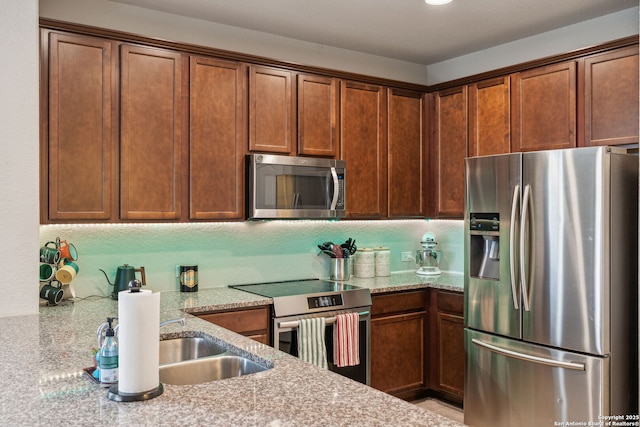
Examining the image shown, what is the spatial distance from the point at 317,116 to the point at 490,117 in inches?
49.9

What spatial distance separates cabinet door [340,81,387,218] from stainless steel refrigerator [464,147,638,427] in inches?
38.6

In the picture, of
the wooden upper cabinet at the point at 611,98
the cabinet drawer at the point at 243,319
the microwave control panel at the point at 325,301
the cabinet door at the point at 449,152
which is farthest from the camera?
the cabinet door at the point at 449,152

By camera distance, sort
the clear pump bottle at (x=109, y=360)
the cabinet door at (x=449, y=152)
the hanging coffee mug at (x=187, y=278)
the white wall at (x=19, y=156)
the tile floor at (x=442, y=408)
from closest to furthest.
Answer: the clear pump bottle at (x=109, y=360) → the white wall at (x=19, y=156) → the hanging coffee mug at (x=187, y=278) → the tile floor at (x=442, y=408) → the cabinet door at (x=449, y=152)

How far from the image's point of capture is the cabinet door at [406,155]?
4.27 m

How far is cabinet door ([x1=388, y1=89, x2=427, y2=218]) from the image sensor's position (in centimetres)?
427

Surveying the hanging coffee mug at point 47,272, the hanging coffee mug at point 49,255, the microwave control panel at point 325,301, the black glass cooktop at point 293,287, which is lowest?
the microwave control panel at point 325,301

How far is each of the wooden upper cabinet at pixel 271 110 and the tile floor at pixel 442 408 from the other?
6.86 ft

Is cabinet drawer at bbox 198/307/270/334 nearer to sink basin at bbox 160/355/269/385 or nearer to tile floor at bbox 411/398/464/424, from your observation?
sink basin at bbox 160/355/269/385

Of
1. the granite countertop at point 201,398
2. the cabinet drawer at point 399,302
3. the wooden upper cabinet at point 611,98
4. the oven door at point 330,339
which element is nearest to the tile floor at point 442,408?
the oven door at point 330,339

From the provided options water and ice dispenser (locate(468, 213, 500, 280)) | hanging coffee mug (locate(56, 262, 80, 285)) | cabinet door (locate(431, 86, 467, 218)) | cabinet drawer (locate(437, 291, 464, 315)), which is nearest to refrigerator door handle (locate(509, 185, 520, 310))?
water and ice dispenser (locate(468, 213, 500, 280))

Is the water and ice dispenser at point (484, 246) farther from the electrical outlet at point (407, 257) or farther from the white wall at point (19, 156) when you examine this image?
the white wall at point (19, 156)

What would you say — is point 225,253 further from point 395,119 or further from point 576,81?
point 576,81

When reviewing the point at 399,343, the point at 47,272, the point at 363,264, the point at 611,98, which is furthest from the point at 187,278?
the point at 611,98

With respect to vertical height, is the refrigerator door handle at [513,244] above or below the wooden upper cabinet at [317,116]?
below
